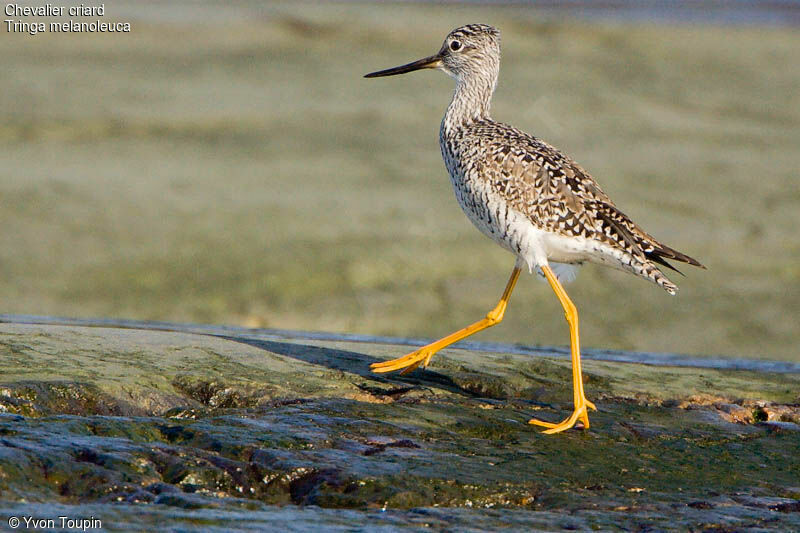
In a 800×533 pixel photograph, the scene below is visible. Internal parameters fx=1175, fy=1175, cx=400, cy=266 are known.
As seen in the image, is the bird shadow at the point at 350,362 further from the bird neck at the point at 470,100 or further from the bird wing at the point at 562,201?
the bird neck at the point at 470,100

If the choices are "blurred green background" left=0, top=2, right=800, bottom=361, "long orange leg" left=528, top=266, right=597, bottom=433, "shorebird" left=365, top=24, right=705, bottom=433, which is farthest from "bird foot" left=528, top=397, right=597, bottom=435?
"blurred green background" left=0, top=2, right=800, bottom=361

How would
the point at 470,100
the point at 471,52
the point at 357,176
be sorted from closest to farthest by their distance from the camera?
the point at 470,100
the point at 471,52
the point at 357,176

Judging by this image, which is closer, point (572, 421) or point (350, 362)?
point (572, 421)

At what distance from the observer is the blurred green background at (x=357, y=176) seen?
1034 cm

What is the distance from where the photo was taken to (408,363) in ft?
23.1

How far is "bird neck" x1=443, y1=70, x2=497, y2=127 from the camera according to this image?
314 inches

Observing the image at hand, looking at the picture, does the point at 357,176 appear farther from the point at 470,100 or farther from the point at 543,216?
the point at 543,216

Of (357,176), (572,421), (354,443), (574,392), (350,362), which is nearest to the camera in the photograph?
(354,443)

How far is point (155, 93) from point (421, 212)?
4.87 metres

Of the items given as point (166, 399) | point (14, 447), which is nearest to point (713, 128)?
point (166, 399)

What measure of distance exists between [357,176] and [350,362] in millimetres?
6005

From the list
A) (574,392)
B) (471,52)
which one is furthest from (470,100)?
(574,392)

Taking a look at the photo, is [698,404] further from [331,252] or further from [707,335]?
[331,252]

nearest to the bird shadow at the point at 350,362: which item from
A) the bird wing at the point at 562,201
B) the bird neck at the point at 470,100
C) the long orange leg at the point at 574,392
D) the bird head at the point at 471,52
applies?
the long orange leg at the point at 574,392
